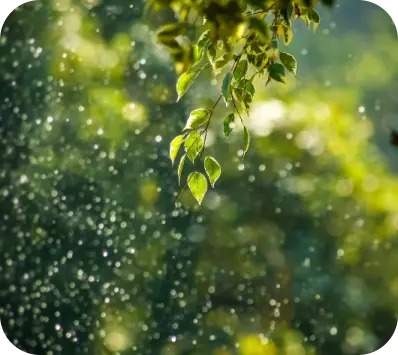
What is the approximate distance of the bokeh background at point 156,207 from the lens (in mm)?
5375

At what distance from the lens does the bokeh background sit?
5.38 meters

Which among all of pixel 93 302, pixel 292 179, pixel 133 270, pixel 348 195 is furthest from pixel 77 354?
pixel 348 195

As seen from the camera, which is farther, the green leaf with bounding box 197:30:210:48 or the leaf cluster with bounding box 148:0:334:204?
the green leaf with bounding box 197:30:210:48

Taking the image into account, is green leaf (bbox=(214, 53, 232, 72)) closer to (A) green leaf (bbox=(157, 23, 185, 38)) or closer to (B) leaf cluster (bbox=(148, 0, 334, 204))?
(B) leaf cluster (bbox=(148, 0, 334, 204))

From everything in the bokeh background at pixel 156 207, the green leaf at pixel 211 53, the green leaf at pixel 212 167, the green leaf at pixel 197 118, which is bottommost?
the green leaf at pixel 212 167

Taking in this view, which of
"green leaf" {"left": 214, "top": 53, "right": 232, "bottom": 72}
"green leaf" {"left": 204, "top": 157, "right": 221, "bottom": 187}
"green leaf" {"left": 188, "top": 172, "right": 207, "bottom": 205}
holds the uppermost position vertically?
"green leaf" {"left": 214, "top": 53, "right": 232, "bottom": 72}

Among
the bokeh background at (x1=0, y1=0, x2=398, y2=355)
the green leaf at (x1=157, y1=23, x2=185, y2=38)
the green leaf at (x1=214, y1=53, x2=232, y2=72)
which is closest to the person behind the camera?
the green leaf at (x1=157, y1=23, x2=185, y2=38)

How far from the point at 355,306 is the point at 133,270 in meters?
2.07

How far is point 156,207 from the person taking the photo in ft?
17.9

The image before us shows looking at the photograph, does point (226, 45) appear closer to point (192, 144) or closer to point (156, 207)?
point (192, 144)

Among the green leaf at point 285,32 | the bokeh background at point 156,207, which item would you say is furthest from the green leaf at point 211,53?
the bokeh background at point 156,207

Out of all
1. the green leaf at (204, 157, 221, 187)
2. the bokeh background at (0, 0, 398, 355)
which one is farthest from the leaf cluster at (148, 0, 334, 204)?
the bokeh background at (0, 0, 398, 355)

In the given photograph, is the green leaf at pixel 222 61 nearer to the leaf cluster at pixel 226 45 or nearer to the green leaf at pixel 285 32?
the leaf cluster at pixel 226 45

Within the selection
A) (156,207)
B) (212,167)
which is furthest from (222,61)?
(156,207)
